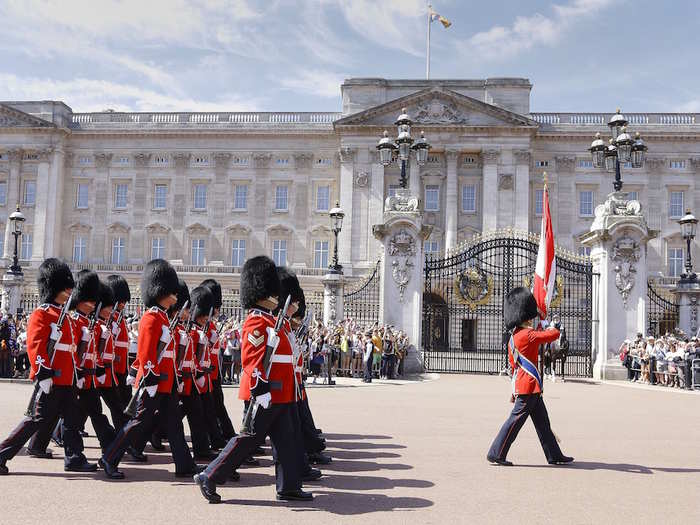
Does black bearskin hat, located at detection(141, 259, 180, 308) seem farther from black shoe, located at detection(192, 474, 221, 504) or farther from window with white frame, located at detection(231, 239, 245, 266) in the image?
window with white frame, located at detection(231, 239, 245, 266)

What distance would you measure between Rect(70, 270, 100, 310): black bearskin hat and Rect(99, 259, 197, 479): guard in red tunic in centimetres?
105

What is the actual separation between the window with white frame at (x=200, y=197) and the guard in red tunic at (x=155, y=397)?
4002cm

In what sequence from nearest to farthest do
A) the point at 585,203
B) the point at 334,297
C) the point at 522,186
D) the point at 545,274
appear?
the point at 545,274 < the point at 334,297 < the point at 522,186 < the point at 585,203

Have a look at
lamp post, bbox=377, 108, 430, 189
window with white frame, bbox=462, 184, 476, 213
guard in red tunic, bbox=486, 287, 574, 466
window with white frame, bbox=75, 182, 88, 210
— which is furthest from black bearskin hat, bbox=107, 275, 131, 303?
window with white frame, bbox=75, 182, 88, 210

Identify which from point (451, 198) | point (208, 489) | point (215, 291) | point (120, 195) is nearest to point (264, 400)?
point (208, 489)

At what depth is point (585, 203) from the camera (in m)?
44.0

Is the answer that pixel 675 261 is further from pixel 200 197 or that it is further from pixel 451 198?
pixel 200 197

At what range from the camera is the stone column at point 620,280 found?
1864cm

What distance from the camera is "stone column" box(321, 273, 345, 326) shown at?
20.8 m

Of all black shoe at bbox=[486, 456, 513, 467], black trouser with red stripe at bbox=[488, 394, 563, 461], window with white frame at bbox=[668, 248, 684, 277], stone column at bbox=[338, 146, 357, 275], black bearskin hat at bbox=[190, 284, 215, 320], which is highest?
stone column at bbox=[338, 146, 357, 275]

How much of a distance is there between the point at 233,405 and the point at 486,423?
426cm

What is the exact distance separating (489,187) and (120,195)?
22800mm

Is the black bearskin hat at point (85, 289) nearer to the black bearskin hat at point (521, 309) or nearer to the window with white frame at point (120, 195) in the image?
the black bearskin hat at point (521, 309)

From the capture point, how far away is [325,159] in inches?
1789
